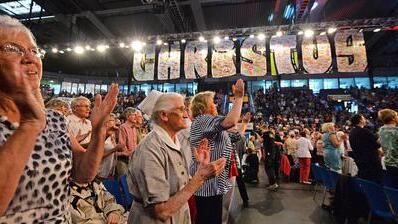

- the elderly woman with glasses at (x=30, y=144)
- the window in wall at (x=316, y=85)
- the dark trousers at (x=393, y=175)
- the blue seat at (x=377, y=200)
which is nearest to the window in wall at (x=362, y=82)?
the window in wall at (x=316, y=85)

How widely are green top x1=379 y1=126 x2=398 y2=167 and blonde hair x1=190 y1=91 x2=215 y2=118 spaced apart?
9.11 feet

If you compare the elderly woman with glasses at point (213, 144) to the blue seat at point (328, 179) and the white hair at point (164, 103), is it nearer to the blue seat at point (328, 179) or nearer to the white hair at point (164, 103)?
the white hair at point (164, 103)

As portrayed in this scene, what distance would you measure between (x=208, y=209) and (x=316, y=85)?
2222cm

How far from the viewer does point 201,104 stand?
2338 mm

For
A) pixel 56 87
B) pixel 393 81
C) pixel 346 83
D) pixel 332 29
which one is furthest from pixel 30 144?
pixel 56 87

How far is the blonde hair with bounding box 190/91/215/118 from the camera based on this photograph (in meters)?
2.32

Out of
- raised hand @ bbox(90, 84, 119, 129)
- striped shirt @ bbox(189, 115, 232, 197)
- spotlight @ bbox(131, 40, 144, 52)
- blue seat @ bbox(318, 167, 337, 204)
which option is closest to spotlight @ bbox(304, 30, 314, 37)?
blue seat @ bbox(318, 167, 337, 204)

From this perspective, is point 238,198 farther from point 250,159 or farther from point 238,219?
point 250,159

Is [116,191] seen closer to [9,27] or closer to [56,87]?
[9,27]

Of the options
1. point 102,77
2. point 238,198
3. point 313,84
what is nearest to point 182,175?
point 238,198

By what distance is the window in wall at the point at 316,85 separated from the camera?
70.9ft

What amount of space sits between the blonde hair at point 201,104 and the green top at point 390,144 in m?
2.78

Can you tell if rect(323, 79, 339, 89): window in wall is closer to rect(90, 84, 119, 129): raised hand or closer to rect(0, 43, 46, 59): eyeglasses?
rect(90, 84, 119, 129): raised hand

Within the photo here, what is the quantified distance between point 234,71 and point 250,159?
254 cm
